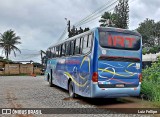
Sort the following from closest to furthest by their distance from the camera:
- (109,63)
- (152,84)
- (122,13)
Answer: (109,63) → (152,84) → (122,13)

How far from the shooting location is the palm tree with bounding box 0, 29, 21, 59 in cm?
6319

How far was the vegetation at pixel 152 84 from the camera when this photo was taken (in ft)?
41.4

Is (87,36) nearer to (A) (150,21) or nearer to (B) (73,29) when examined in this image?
(B) (73,29)

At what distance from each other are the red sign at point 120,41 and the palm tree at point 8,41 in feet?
175

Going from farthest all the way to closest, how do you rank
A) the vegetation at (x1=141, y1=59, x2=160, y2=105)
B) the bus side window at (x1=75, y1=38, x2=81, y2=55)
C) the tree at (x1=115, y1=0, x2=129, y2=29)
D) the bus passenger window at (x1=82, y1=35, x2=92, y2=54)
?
the tree at (x1=115, y1=0, x2=129, y2=29) < the bus side window at (x1=75, y1=38, x2=81, y2=55) < the vegetation at (x1=141, y1=59, x2=160, y2=105) < the bus passenger window at (x1=82, y1=35, x2=92, y2=54)

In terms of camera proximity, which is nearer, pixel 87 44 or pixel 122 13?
pixel 87 44

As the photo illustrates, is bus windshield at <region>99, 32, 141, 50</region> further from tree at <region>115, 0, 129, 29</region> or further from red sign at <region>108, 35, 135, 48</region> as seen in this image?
tree at <region>115, 0, 129, 29</region>

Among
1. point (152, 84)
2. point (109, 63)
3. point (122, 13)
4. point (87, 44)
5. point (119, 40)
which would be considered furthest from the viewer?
point (122, 13)

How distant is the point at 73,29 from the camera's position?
142 ft

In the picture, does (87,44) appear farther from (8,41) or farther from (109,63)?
(8,41)

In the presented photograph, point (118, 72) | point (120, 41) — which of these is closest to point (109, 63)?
point (118, 72)

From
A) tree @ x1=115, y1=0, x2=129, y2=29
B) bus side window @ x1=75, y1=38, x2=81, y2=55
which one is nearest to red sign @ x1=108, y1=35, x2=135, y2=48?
bus side window @ x1=75, y1=38, x2=81, y2=55

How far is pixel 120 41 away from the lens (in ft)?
40.2

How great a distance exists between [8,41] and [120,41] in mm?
53567
